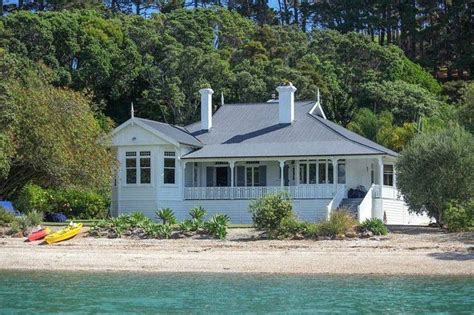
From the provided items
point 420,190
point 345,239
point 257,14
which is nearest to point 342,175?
point 420,190

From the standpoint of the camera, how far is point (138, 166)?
4141 cm

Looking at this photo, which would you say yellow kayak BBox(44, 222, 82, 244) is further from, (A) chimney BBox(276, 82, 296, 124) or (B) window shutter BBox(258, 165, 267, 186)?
(A) chimney BBox(276, 82, 296, 124)

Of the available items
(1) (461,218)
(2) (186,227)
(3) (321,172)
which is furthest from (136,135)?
(1) (461,218)

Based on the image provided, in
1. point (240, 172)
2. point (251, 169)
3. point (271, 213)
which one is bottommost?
point (271, 213)

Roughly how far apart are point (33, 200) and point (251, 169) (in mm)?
11269

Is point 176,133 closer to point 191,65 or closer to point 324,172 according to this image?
point 324,172

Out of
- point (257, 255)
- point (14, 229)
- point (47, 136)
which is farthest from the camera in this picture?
point (47, 136)

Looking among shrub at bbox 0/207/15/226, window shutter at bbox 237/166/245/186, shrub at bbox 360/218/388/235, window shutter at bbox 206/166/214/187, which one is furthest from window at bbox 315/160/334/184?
shrub at bbox 0/207/15/226

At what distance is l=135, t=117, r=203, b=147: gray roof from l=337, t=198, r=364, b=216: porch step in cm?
824

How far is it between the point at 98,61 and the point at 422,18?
116ft

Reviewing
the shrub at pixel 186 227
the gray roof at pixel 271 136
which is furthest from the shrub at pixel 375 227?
the gray roof at pixel 271 136

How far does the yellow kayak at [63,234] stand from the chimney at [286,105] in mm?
14826

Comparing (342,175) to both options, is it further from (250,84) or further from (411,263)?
(250,84)

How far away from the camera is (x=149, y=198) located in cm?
4134
